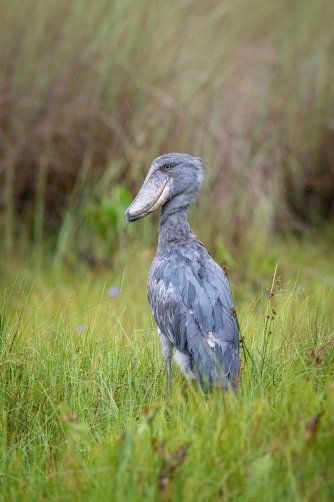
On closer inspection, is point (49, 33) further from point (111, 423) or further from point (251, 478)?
point (251, 478)

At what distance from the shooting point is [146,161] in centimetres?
556

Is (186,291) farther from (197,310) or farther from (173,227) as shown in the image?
(173,227)

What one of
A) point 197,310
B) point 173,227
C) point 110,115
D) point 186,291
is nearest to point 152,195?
point 173,227

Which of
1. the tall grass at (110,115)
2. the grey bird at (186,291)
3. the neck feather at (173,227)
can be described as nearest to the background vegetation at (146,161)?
the tall grass at (110,115)

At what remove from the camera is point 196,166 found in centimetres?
385

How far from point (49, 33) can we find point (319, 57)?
91.4 inches

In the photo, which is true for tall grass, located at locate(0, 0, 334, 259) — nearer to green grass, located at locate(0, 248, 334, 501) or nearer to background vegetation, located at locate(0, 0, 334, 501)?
background vegetation, located at locate(0, 0, 334, 501)

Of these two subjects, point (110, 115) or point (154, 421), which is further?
point (110, 115)

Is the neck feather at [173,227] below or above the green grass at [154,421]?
above

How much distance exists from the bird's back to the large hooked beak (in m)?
0.21

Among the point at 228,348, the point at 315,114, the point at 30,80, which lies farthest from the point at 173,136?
the point at 228,348

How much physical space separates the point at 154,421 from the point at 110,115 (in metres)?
3.33

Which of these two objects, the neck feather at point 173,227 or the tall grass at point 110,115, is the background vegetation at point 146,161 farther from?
the neck feather at point 173,227

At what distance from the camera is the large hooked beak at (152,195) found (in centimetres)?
360
